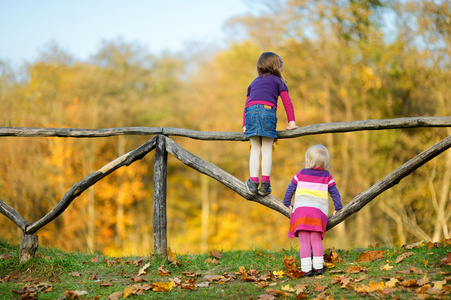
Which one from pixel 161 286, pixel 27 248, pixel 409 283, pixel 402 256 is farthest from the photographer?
pixel 27 248

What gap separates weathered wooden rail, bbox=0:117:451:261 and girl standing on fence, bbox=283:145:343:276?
22cm

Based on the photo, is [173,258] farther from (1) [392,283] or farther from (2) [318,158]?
(1) [392,283]

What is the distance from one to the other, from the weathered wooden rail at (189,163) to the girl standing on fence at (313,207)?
0.22 meters

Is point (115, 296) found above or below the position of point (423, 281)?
below

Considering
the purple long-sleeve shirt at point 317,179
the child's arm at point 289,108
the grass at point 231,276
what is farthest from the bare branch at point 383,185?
the child's arm at point 289,108

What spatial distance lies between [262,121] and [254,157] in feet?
1.25

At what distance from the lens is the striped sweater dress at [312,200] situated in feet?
13.2

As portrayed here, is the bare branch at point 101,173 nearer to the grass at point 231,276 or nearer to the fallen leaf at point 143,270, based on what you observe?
the grass at point 231,276

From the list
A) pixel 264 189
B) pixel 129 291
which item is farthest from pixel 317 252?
pixel 129 291

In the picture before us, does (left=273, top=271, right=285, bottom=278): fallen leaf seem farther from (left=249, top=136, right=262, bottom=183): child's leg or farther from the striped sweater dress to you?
(left=249, top=136, right=262, bottom=183): child's leg

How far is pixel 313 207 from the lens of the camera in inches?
159

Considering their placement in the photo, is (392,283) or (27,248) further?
(27,248)

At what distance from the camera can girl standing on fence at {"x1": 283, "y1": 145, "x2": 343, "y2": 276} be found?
4.02 metres

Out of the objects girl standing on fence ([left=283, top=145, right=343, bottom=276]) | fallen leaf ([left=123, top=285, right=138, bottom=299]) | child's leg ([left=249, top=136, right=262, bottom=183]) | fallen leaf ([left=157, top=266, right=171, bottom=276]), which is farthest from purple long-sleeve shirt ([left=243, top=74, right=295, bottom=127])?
fallen leaf ([left=123, top=285, right=138, bottom=299])
